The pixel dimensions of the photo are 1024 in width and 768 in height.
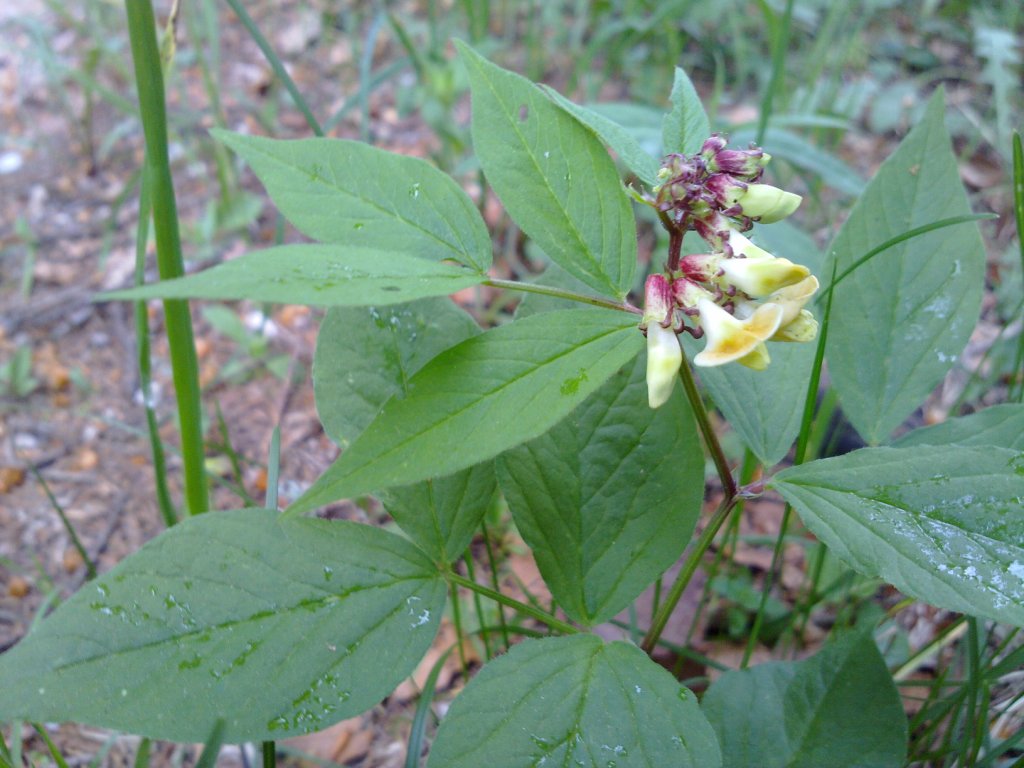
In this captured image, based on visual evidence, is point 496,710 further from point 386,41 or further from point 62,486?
point 386,41

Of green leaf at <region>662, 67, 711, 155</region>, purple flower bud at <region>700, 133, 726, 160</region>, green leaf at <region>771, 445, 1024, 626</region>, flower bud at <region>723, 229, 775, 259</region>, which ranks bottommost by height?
green leaf at <region>771, 445, 1024, 626</region>

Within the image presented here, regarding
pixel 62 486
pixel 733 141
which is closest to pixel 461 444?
pixel 62 486

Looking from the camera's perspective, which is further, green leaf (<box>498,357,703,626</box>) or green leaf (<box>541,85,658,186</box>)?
green leaf (<box>498,357,703,626</box>)

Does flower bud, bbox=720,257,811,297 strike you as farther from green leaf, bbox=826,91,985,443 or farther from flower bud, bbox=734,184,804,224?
green leaf, bbox=826,91,985,443

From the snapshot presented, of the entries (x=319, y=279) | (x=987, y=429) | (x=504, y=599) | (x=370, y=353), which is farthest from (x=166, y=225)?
(x=987, y=429)

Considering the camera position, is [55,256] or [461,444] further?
[55,256]

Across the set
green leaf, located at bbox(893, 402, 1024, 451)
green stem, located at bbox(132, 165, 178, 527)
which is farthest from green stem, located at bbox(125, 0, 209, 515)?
green leaf, located at bbox(893, 402, 1024, 451)

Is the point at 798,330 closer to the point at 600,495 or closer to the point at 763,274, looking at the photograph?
the point at 763,274
